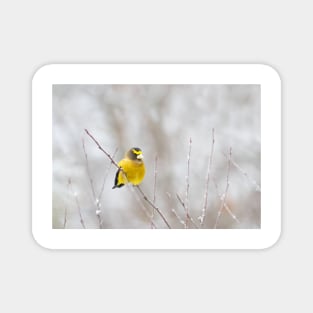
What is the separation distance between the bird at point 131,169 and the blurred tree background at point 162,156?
2 centimetres

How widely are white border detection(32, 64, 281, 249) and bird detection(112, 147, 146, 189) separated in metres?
0.20

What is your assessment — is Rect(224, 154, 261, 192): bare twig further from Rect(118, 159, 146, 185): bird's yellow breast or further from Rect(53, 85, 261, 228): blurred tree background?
Rect(118, 159, 146, 185): bird's yellow breast

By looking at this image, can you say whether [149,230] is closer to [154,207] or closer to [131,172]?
[154,207]

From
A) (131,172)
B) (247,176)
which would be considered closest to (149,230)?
(131,172)

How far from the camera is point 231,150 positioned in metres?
2.54

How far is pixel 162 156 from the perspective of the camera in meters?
2.56

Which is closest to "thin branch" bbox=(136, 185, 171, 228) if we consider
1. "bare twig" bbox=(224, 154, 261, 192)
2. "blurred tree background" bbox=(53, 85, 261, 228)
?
"blurred tree background" bbox=(53, 85, 261, 228)

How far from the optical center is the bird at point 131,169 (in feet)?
8.25

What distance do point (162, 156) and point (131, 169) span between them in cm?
14

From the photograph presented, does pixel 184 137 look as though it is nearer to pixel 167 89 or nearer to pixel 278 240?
pixel 167 89

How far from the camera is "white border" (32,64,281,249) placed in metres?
2.46

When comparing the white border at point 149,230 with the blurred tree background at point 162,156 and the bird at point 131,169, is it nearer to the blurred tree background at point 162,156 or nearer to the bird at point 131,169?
the blurred tree background at point 162,156

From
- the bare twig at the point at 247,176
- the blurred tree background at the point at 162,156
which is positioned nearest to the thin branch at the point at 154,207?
the blurred tree background at the point at 162,156

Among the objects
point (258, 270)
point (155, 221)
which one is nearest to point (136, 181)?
point (155, 221)
